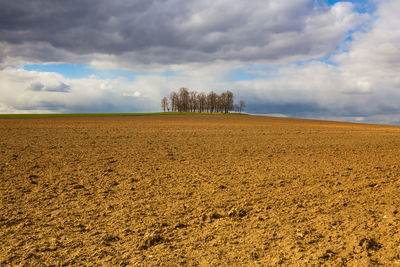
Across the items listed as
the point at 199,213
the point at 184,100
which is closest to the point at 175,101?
the point at 184,100

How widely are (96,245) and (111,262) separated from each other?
2.29 feet

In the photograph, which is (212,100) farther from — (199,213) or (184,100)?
(199,213)

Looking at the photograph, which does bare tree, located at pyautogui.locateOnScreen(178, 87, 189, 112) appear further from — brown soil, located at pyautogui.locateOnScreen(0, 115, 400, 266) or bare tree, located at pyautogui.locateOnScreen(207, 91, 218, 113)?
brown soil, located at pyautogui.locateOnScreen(0, 115, 400, 266)

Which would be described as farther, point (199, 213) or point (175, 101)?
point (175, 101)

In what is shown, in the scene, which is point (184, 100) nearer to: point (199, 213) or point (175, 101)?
point (175, 101)

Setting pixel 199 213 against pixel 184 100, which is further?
pixel 184 100

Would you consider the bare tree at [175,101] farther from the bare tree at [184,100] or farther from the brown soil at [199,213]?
the brown soil at [199,213]

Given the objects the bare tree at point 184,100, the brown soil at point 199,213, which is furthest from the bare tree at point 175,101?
the brown soil at point 199,213

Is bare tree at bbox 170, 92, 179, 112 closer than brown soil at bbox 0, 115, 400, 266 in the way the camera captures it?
No

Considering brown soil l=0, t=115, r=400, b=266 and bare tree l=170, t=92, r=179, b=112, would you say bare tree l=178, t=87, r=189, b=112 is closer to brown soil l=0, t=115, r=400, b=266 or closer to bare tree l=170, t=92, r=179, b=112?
bare tree l=170, t=92, r=179, b=112

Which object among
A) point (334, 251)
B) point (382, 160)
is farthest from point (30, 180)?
point (382, 160)

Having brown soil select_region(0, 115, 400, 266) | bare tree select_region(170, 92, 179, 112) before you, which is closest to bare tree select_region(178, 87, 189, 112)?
bare tree select_region(170, 92, 179, 112)

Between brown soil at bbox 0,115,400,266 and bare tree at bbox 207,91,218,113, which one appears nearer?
brown soil at bbox 0,115,400,266

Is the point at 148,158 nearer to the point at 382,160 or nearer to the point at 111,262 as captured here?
the point at 111,262
